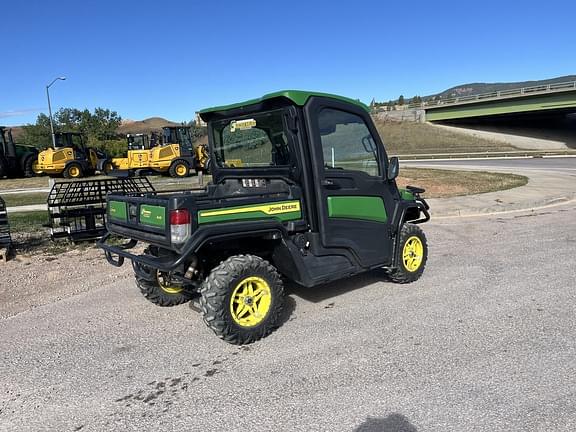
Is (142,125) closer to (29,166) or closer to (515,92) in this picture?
(515,92)

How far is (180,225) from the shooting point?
3680 mm

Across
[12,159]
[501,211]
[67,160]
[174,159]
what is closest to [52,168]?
[67,160]

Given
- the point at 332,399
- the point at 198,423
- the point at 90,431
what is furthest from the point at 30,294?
the point at 332,399

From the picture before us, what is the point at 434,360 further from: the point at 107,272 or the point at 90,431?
the point at 107,272

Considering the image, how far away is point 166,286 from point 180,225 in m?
1.44

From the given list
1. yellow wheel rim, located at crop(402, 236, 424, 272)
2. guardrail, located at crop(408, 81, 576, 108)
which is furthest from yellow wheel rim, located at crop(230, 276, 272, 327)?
guardrail, located at crop(408, 81, 576, 108)

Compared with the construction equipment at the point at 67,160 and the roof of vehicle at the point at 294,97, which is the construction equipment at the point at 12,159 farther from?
the roof of vehicle at the point at 294,97

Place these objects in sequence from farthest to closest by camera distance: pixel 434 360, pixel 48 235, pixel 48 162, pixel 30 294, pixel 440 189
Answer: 1. pixel 48 162
2. pixel 440 189
3. pixel 48 235
4. pixel 30 294
5. pixel 434 360

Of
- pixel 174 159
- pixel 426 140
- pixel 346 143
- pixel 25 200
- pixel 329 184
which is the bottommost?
pixel 25 200

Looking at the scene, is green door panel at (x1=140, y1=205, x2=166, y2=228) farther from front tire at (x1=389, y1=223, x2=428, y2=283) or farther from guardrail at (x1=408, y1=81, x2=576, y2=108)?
guardrail at (x1=408, y1=81, x2=576, y2=108)

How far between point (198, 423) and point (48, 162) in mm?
23781

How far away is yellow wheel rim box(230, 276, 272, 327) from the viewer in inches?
157

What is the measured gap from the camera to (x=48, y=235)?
28.6ft

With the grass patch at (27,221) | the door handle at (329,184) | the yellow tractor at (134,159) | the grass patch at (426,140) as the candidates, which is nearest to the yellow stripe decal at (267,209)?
the door handle at (329,184)
